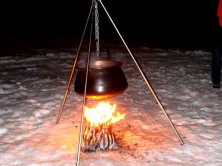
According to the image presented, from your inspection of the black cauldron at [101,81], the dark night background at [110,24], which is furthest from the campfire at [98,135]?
the dark night background at [110,24]

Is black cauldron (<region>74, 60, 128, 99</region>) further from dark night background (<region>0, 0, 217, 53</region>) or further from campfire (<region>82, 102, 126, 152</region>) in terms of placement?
dark night background (<region>0, 0, 217, 53</region>)

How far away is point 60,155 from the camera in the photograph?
3.55 meters

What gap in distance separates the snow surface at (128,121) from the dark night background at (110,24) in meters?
5.91

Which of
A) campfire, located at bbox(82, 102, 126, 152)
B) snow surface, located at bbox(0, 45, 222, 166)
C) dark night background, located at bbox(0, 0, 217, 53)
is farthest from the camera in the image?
dark night background, located at bbox(0, 0, 217, 53)

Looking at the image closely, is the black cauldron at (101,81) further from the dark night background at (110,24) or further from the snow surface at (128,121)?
the dark night background at (110,24)

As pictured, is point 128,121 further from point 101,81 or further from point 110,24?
point 110,24

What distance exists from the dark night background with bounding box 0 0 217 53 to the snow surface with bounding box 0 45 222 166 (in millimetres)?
5906

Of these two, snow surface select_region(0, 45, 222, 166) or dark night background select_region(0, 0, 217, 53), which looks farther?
dark night background select_region(0, 0, 217, 53)

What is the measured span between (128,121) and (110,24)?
1731 cm

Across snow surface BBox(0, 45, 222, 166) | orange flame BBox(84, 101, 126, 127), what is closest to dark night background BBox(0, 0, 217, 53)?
snow surface BBox(0, 45, 222, 166)

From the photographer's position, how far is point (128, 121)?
15.0 ft

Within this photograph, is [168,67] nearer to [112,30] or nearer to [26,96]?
[26,96]

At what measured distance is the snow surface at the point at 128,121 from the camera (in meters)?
3.51

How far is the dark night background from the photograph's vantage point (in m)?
14.7
